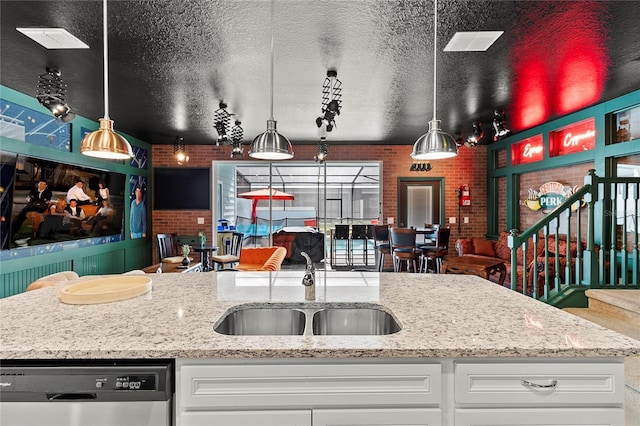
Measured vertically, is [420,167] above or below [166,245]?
above

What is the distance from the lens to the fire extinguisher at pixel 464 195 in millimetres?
6699

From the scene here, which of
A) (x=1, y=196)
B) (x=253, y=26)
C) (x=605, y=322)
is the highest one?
(x=253, y=26)

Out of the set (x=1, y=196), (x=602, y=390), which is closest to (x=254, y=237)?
(x=1, y=196)

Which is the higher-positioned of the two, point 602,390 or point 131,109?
point 131,109

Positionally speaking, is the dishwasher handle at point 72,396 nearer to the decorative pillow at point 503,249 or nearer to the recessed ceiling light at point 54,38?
the recessed ceiling light at point 54,38

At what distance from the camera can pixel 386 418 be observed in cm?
115

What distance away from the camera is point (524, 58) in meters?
2.97

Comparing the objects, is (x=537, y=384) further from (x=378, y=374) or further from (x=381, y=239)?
(x=381, y=239)

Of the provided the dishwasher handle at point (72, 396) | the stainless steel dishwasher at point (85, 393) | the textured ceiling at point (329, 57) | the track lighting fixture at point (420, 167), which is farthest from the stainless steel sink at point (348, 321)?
the track lighting fixture at point (420, 167)

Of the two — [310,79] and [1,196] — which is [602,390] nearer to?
[310,79]

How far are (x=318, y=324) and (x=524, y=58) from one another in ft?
9.72

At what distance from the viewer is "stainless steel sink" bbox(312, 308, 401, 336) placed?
65.1 inches

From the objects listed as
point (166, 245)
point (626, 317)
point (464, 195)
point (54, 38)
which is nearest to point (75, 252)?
point (166, 245)

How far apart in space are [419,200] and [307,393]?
20.2 ft
